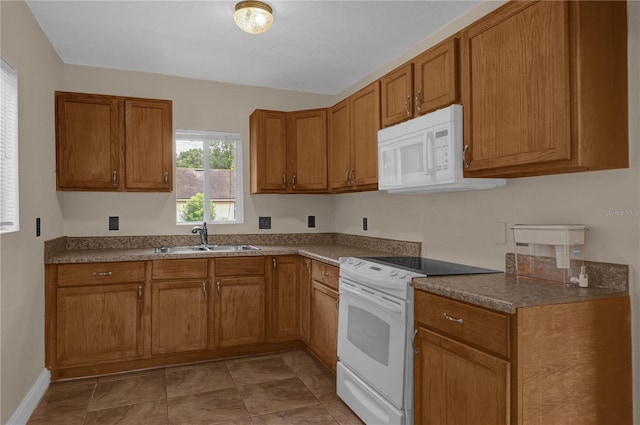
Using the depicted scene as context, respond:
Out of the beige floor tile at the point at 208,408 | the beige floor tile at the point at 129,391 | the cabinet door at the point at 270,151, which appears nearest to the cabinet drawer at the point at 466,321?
the beige floor tile at the point at 208,408

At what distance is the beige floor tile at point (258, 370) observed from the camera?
10.1ft

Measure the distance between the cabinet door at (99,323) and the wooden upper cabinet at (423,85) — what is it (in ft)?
7.51

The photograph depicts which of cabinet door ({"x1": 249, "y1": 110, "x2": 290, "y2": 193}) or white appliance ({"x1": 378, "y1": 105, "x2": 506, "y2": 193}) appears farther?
cabinet door ({"x1": 249, "y1": 110, "x2": 290, "y2": 193})

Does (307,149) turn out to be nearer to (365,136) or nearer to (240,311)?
(365,136)

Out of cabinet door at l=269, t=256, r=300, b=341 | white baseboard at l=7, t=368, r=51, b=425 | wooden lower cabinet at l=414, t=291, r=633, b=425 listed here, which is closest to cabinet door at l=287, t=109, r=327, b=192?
cabinet door at l=269, t=256, r=300, b=341

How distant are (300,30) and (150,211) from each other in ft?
6.79

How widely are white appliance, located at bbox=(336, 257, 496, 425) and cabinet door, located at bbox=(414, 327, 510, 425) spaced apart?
84mm

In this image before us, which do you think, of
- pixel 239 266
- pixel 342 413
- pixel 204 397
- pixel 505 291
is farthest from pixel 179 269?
pixel 505 291

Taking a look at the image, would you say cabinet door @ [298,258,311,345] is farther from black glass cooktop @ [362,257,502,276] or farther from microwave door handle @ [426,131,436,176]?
microwave door handle @ [426,131,436,176]

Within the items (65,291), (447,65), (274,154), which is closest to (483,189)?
(447,65)

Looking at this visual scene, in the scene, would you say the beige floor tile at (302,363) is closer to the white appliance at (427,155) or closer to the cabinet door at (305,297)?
the cabinet door at (305,297)

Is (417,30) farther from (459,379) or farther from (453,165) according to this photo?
(459,379)

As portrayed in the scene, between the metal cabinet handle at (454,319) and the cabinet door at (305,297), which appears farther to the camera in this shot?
the cabinet door at (305,297)

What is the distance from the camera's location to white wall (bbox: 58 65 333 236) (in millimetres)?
3541
